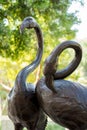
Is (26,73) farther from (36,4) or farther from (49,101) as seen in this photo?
(36,4)

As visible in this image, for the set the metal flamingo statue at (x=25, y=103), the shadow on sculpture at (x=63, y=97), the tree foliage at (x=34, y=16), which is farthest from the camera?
the tree foliage at (x=34, y=16)

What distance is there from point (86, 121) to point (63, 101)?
0.30 ft

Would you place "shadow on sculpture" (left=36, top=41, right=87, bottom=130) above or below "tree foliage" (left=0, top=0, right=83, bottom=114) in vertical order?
below

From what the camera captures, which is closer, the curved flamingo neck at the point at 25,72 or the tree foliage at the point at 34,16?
the curved flamingo neck at the point at 25,72

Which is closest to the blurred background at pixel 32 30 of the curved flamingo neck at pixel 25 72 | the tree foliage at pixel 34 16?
the tree foliage at pixel 34 16

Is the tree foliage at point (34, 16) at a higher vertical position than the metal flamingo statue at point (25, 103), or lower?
higher

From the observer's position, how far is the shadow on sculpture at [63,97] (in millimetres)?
1140

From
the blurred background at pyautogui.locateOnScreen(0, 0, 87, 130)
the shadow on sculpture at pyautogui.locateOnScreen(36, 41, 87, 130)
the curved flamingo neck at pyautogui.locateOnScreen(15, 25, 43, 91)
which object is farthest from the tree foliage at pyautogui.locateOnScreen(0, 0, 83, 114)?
the shadow on sculpture at pyautogui.locateOnScreen(36, 41, 87, 130)

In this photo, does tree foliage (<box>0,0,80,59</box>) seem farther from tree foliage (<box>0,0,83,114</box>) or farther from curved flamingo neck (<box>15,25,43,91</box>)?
curved flamingo neck (<box>15,25,43,91</box>)

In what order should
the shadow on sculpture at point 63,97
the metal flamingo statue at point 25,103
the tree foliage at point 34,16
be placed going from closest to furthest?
1. the shadow on sculpture at point 63,97
2. the metal flamingo statue at point 25,103
3. the tree foliage at point 34,16

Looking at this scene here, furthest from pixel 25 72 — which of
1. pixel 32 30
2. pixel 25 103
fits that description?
pixel 32 30

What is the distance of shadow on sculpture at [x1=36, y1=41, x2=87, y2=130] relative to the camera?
1140 mm

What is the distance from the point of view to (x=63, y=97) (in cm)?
116

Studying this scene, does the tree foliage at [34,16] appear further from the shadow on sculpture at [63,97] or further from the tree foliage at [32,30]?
the shadow on sculpture at [63,97]
